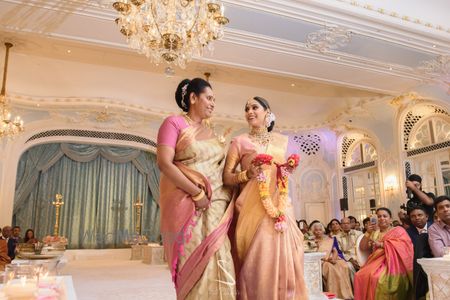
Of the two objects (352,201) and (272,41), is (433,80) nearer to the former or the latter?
(272,41)

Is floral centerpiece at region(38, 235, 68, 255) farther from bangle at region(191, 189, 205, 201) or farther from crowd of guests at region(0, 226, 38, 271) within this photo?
bangle at region(191, 189, 205, 201)

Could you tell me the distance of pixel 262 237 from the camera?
192cm

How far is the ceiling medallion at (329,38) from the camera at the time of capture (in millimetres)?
6188

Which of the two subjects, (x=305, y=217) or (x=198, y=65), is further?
(x=305, y=217)

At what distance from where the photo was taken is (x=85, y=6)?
5359mm

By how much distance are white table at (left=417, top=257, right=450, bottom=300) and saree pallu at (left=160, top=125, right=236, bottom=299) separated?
2.01 meters

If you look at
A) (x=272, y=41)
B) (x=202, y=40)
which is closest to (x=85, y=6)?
(x=202, y=40)

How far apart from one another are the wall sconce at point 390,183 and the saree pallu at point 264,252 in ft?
29.0

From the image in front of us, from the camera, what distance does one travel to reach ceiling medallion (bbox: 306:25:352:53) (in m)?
6.19

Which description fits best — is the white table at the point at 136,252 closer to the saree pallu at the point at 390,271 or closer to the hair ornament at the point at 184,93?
the saree pallu at the point at 390,271

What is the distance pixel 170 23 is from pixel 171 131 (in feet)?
9.56

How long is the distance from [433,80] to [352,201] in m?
4.99

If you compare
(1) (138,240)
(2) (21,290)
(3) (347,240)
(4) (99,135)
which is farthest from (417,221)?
(4) (99,135)

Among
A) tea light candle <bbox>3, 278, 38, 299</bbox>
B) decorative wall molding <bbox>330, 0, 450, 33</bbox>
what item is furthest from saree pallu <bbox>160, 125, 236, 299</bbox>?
decorative wall molding <bbox>330, 0, 450, 33</bbox>
